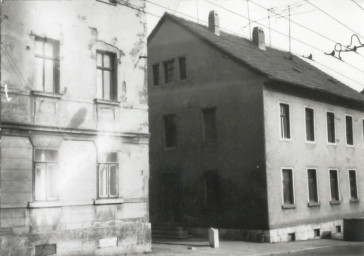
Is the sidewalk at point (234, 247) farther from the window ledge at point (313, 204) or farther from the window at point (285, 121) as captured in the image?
the window at point (285, 121)

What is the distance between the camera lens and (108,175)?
51.0ft

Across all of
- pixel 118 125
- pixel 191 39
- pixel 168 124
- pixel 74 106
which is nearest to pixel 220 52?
pixel 191 39

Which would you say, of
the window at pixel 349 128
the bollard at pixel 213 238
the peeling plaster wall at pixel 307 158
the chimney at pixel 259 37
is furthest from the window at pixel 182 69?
the window at pixel 349 128

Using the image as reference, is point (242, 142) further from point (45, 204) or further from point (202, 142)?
point (45, 204)

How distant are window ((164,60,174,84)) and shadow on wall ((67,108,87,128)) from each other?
1044cm

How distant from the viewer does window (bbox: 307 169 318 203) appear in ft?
77.8

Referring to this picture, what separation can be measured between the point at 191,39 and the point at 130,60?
8025mm

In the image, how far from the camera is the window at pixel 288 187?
2197cm

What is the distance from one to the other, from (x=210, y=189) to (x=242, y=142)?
9.80 feet

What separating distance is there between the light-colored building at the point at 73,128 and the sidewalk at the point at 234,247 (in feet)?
5.44

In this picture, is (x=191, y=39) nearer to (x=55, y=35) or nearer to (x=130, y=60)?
(x=130, y=60)

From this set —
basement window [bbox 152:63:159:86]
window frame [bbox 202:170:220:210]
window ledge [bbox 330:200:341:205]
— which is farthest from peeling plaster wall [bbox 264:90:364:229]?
basement window [bbox 152:63:159:86]

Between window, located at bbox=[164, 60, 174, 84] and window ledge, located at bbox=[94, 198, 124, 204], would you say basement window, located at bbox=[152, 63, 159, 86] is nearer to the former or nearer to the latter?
window, located at bbox=[164, 60, 174, 84]

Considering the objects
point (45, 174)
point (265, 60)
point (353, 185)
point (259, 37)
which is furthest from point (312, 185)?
point (45, 174)
